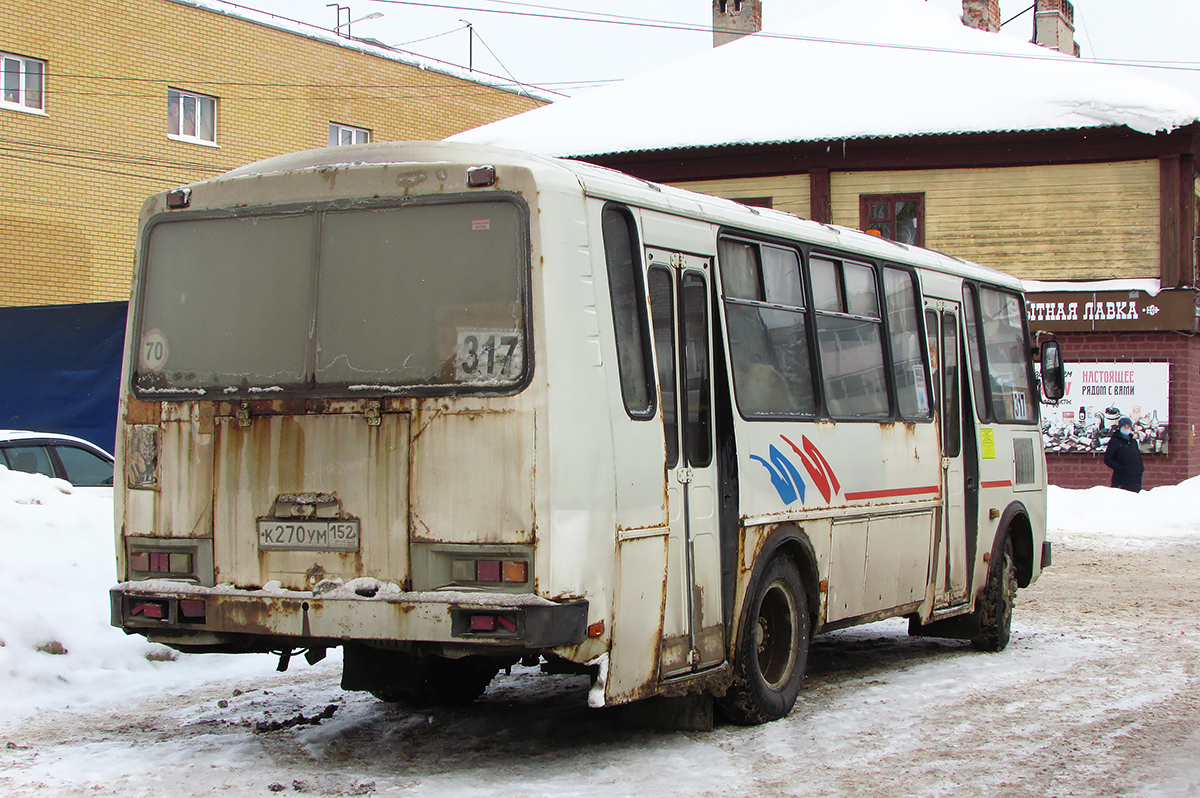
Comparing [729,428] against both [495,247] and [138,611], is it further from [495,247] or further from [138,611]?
Answer: [138,611]

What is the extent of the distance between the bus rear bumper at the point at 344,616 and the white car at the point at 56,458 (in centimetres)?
661

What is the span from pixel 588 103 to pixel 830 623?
83.2 feet

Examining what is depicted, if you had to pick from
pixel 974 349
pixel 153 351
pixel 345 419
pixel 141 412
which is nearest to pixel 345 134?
pixel 974 349

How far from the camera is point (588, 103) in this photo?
3231 centimetres

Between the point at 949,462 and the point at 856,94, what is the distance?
66.3 ft

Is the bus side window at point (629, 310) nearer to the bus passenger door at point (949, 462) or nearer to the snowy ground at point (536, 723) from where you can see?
the snowy ground at point (536, 723)

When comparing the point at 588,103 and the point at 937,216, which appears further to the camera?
the point at 588,103

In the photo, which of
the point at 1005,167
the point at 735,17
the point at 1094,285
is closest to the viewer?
the point at 1094,285

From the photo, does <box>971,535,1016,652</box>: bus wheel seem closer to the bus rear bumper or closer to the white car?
the bus rear bumper

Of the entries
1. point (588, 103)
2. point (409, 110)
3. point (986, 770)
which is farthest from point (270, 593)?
point (409, 110)

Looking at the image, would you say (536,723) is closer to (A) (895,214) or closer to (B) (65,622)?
(B) (65,622)

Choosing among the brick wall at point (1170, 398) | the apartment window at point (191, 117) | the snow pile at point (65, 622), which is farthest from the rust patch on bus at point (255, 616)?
the apartment window at point (191, 117)

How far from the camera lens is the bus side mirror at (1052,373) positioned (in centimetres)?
1148

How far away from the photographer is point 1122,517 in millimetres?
21703
